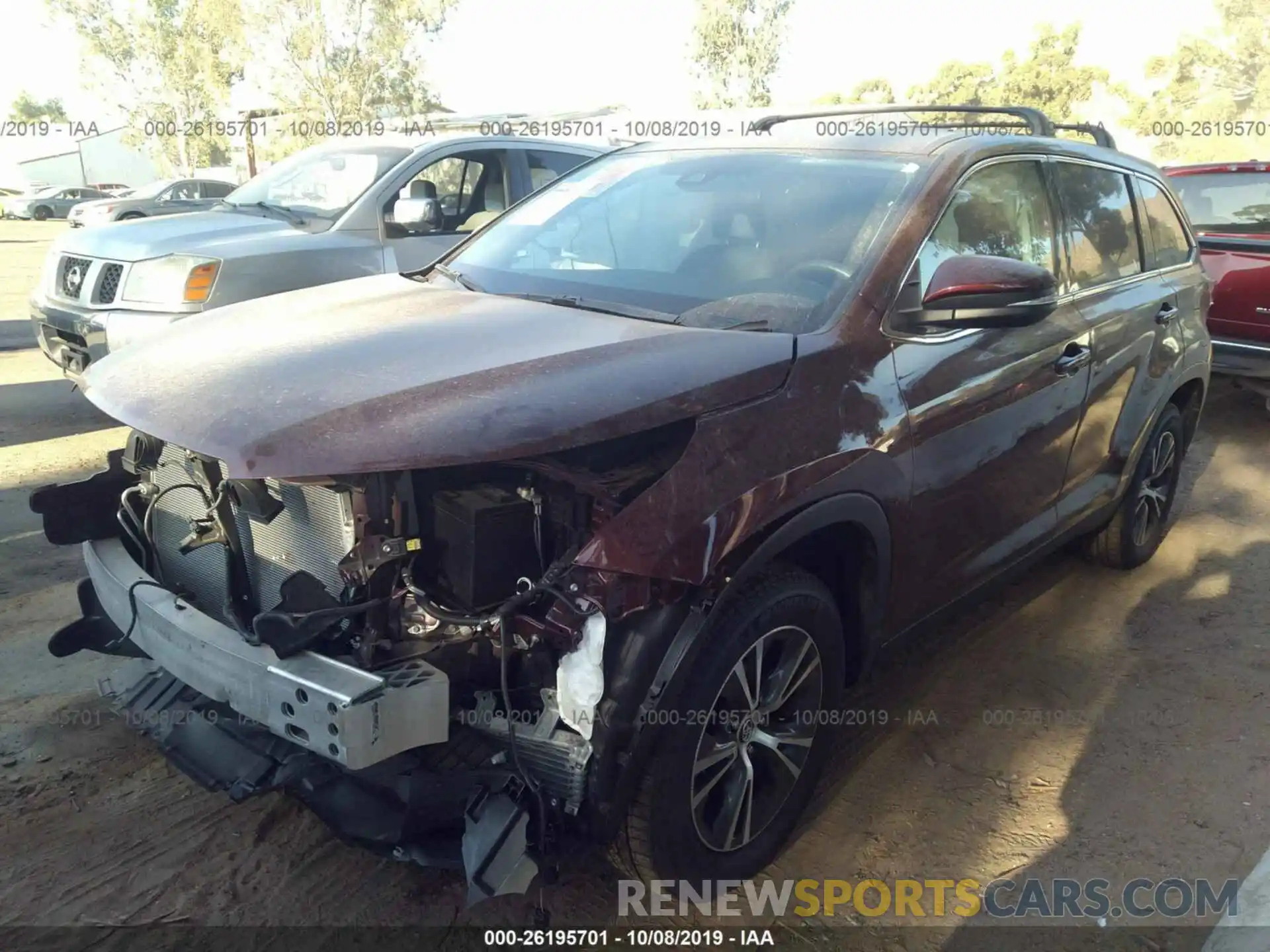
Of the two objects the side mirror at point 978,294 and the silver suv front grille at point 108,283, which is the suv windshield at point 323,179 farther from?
the side mirror at point 978,294

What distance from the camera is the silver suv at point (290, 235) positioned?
5.55 meters

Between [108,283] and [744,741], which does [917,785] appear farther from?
[108,283]

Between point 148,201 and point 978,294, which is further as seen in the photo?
point 148,201

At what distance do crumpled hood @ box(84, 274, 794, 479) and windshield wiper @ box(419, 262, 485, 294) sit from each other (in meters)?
0.39

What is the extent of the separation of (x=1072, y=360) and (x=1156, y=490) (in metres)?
1.79

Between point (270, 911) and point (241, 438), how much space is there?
4.36 feet

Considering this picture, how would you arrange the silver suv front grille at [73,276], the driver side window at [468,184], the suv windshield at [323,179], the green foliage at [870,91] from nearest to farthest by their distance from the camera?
the silver suv front grille at [73,276]
the suv windshield at [323,179]
the driver side window at [468,184]
the green foliage at [870,91]

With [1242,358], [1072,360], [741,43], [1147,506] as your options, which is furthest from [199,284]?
[741,43]

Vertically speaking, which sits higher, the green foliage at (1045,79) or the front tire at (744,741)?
the green foliage at (1045,79)

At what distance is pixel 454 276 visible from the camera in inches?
132

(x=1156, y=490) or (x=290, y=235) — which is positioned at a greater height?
(x=290, y=235)

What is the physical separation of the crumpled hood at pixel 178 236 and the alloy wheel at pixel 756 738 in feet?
14.7

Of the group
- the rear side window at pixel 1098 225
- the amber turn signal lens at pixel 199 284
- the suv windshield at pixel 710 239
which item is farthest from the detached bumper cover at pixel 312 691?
the amber turn signal lens at pixel 199 284

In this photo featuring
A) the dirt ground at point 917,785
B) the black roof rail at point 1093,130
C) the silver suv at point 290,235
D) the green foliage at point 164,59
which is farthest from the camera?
the green foliage at point 164,59
